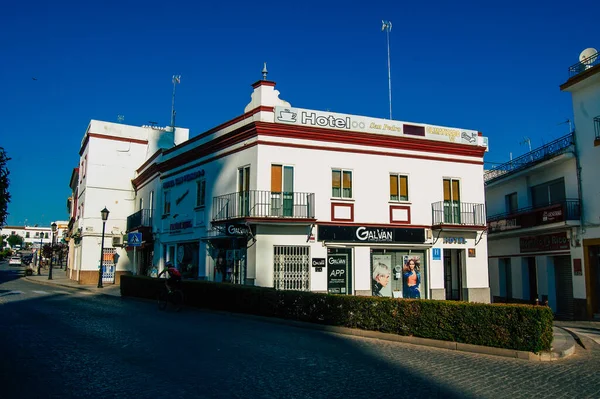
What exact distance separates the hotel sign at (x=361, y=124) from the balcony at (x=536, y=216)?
4.45m

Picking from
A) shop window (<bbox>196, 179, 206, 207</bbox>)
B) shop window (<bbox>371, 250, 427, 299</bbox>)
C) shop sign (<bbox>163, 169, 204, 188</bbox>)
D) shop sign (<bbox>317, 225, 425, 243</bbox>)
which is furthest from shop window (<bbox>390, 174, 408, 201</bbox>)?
shop sign (<bbox>163, 169, 204, 188</bbox>)

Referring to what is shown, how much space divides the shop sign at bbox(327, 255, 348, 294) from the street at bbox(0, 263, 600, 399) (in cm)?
790

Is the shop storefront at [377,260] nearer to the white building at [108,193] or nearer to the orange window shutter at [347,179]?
the orange window shutter at [347,179]

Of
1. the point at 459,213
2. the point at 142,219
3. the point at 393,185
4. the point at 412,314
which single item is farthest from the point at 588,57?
the point at 142,219

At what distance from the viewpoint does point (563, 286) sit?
2388 cm

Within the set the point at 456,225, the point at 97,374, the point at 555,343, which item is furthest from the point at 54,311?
the point at 456,225

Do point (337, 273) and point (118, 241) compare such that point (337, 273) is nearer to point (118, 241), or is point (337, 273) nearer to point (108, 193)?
point (118, 241)

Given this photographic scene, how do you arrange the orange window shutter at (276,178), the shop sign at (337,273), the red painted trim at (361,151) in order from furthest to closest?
the shop sign at (337,273)
the red painted trim at (361,151)
the orange window shutter at (276,178)

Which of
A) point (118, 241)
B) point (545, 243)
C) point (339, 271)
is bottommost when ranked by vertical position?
point (339, 271)

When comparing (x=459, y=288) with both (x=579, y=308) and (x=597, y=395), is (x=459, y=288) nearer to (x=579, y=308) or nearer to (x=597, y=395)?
(x=579, y=308)

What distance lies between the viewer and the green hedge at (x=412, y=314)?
10305 mm

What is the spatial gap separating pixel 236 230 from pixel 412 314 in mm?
9714

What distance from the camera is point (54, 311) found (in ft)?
53.4

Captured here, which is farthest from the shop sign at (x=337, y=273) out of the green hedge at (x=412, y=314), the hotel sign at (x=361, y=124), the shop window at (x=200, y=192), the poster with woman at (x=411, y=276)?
the shop window at (x=200, y=192)
